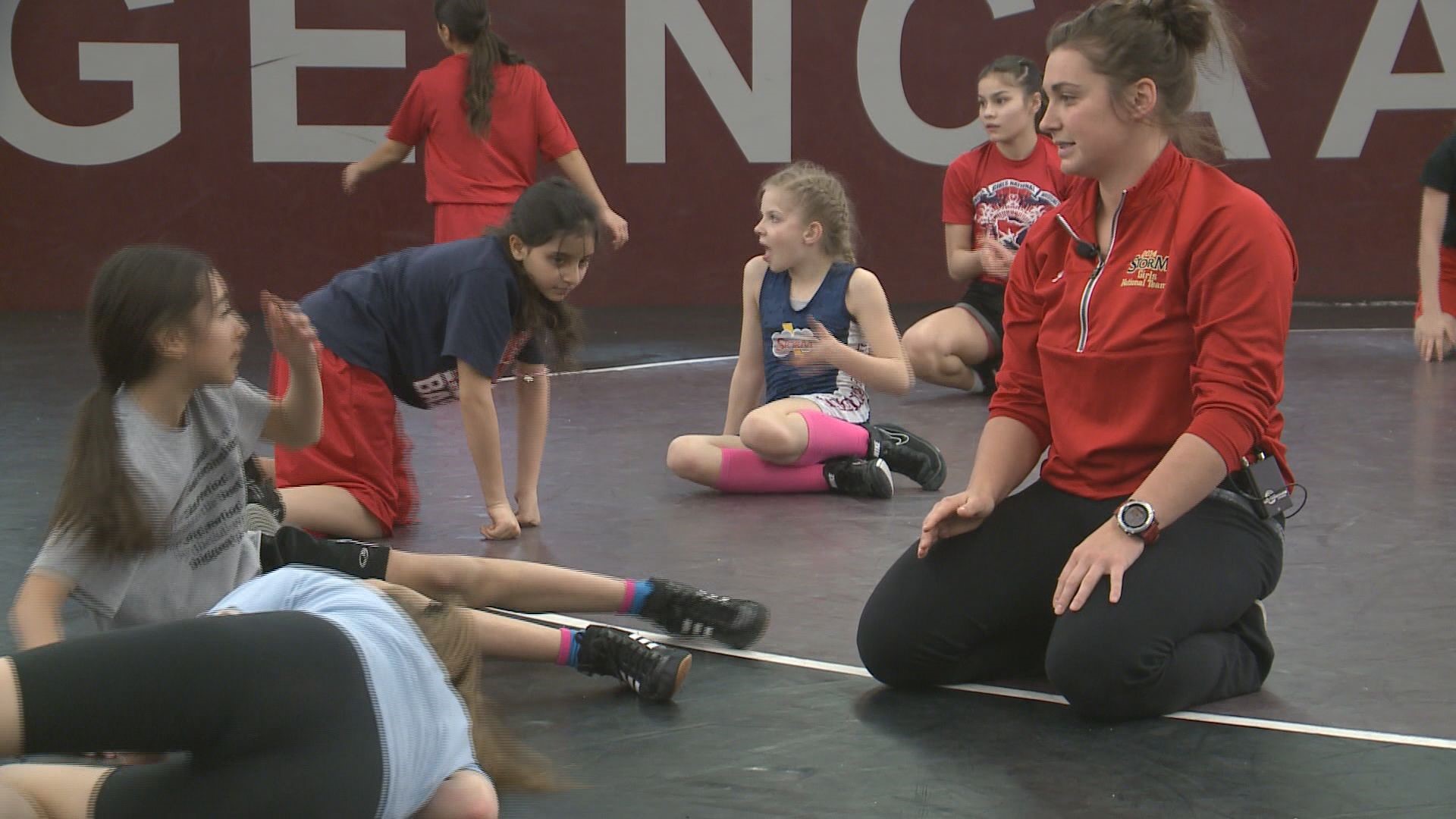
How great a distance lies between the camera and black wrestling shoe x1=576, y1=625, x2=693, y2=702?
273 cm

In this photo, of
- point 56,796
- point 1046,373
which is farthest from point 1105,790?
point 56,796

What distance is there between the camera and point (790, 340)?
461cm

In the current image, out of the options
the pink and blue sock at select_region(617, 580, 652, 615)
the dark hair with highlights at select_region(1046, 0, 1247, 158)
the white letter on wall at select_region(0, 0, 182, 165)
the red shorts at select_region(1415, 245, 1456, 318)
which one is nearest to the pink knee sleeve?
the pink and blue sock at select_region(617, 580, 652, 615)

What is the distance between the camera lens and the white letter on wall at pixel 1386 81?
9.11 metres

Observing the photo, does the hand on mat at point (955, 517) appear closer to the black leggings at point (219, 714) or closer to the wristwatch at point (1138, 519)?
the wristwatch at point (1138, 519)

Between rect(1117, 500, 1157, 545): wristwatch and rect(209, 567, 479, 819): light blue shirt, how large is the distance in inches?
41.0

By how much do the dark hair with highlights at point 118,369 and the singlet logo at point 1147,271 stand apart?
143 centimetres

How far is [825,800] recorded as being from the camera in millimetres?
2330

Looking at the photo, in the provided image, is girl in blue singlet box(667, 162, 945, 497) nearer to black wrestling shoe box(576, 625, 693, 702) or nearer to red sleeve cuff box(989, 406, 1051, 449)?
red sleeve cuff box(989, 406, 1051, 449)

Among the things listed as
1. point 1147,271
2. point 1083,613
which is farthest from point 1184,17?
point 1083,613

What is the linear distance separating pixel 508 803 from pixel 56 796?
597 mm

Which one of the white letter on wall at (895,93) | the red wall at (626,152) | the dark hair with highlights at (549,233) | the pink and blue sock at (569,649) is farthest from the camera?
the white letter on wall at (895,93)

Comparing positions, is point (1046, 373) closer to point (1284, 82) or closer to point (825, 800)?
point (825, 800)

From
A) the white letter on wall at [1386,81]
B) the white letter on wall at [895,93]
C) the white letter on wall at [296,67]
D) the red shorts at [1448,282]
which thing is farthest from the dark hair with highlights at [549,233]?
the white letter on wall at [1386,81]
